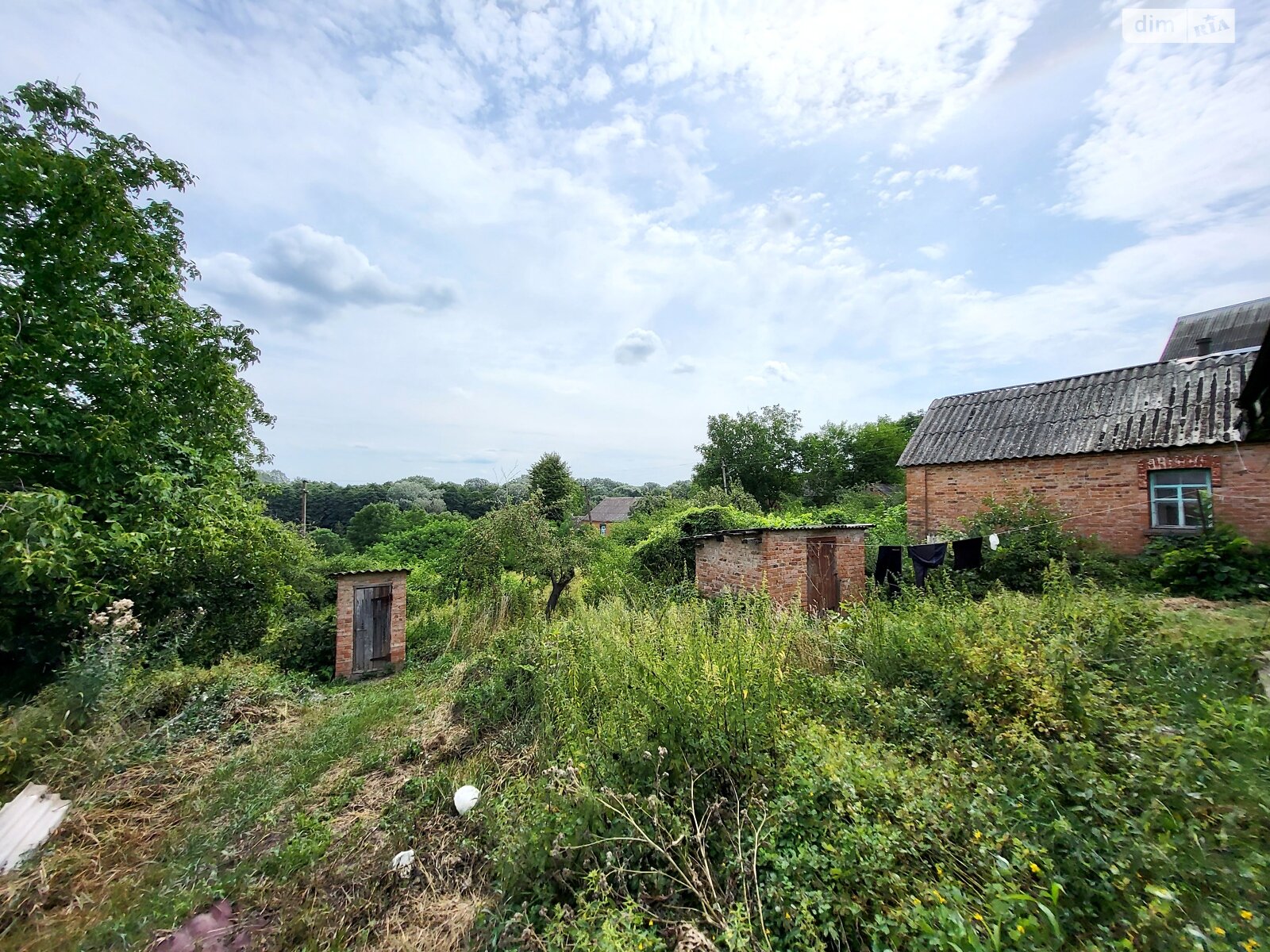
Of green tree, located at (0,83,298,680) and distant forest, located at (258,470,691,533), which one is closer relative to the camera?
green tree, located at (0,83,298,680)

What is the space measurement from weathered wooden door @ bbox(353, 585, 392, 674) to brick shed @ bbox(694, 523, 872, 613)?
6362 mm

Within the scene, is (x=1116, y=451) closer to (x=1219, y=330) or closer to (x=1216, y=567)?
(x=1216, y=567)

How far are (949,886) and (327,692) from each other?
342 inches

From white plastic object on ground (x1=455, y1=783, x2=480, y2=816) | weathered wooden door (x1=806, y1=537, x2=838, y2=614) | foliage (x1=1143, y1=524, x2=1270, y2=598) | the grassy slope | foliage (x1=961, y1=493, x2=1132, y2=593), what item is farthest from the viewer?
foliage (x1=961, y1=493, x2=1132, y2=593)

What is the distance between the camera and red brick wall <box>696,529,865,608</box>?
26.3 ft

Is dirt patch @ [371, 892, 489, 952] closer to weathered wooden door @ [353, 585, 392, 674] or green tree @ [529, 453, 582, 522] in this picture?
weathered wooden door @ [353, 585, 392, 674]

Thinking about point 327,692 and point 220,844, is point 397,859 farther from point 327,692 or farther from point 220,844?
point 327,692

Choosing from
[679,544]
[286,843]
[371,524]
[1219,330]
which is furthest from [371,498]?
[1219,330]

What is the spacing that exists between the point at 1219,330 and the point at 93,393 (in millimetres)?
24634

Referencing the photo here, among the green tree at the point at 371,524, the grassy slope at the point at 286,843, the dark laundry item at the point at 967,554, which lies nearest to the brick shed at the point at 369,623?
the grassy slope at the point at 286,843

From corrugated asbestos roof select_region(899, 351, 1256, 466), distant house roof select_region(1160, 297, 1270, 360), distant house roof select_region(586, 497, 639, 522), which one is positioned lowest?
distant house roof select_region(586, 497, 639, 522)

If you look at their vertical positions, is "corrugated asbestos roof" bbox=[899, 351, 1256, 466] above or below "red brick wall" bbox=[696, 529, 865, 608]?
above

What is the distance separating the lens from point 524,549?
10.2m

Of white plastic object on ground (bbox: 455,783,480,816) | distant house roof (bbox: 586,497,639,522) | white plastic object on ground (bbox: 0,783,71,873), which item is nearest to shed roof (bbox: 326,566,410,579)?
white plastic object on ground (bbox: 0,783,71,873)
